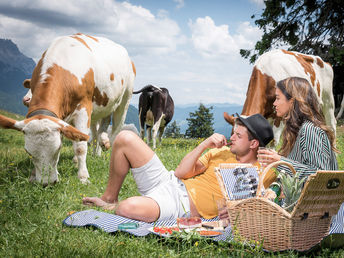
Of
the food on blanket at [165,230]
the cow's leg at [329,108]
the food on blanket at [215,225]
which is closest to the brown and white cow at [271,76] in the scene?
the cow's leg at [329,108]

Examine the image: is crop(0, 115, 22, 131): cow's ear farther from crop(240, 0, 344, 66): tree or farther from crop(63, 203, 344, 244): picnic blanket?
crop(240, 0, 344, 66): tree

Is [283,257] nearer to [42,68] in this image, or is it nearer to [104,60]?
[42,68]

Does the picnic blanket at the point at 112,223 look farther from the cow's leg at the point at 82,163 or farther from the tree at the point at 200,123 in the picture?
the tree at the point at 200,123

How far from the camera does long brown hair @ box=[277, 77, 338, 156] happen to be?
3479 mm

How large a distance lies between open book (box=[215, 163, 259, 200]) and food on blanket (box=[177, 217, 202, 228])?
43 centimetres

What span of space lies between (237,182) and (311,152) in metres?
0.70

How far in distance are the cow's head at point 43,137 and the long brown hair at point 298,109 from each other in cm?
273

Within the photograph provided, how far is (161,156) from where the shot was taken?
26.6 feet

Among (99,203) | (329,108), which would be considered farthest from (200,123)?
(99,203)

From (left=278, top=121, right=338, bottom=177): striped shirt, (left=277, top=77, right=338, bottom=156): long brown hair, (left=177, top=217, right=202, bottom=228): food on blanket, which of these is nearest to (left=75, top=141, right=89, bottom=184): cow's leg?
(left=177, top=217, right=202, bottom=228): food on blanket

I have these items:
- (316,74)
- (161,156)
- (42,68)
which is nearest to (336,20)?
(316,74)

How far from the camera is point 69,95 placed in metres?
6.04

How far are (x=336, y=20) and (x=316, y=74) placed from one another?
1176cm

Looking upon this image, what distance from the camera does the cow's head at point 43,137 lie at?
5.02 metres
